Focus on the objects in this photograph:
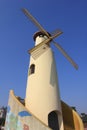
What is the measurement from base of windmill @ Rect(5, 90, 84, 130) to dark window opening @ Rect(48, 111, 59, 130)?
0.71m

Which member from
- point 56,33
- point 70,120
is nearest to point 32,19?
point 56,33

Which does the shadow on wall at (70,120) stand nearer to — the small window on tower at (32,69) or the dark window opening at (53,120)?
the dark window opening at (53,120)

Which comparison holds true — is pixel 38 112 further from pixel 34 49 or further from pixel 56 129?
pixel 34 49

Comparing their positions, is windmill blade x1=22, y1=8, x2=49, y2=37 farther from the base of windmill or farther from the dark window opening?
the dark window opening

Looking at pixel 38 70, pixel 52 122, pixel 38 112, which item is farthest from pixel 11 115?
pixel 38 70

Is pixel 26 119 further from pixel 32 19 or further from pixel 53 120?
pixel 32 19

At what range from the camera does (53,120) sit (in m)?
11.3

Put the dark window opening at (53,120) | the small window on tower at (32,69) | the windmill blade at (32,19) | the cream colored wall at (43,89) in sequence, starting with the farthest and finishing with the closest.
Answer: the windmill blade at (32,19) < the small window on tower at (32,69) < the dark window opening at (53,120) < the cream colored wall at (43,89)

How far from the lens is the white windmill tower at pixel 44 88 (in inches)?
429

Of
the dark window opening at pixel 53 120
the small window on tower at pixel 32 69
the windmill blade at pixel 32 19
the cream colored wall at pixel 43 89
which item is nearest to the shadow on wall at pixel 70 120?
the dark window opening at pixel 53 120

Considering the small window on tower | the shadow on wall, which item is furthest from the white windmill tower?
the shadow on wall

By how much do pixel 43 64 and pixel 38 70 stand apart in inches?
26.0

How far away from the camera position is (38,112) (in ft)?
35.1

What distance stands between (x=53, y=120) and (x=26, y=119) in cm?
245
